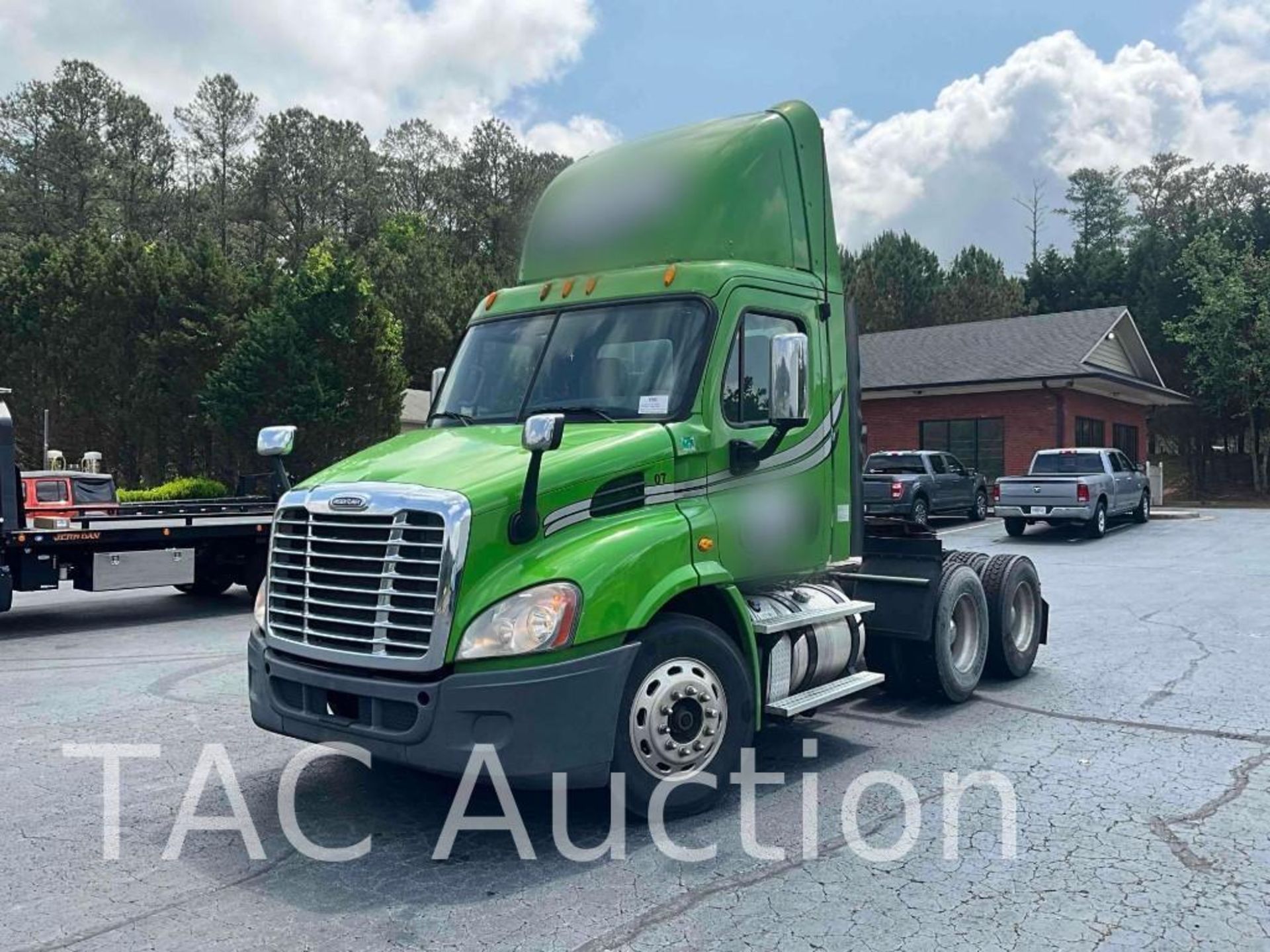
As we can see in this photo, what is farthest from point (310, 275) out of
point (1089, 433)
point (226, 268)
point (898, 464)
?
point (1089, 433)

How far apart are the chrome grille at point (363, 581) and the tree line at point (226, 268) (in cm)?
2743

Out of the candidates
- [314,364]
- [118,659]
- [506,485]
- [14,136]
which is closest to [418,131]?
[14,136]

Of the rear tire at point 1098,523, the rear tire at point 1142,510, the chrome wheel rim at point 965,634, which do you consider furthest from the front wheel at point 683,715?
the rear tire at point 1142,510

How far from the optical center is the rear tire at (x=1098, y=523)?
21031 mm

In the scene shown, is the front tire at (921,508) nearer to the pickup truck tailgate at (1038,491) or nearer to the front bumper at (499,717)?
the pickup truck tailgate at (1038,491)

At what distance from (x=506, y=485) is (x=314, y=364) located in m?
28.5

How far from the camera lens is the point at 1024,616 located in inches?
331

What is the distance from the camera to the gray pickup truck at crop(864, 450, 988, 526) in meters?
22.0

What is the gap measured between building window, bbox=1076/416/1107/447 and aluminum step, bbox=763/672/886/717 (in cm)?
2729

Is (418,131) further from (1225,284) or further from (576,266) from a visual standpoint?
(576,266)

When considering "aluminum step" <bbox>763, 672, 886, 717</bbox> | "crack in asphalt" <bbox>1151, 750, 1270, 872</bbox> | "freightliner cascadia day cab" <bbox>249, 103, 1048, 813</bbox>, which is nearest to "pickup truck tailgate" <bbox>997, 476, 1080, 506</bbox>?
"freightliner cascadia day cab" <bbox>249, 103, 1048, 813</bbox>

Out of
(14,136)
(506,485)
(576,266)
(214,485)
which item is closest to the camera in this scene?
(506,485)

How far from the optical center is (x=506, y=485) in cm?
471

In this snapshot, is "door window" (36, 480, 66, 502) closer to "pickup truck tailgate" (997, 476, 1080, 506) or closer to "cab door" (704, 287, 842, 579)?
"cab door" (704, 287, 842, 579)
